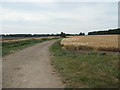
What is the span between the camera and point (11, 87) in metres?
5.35

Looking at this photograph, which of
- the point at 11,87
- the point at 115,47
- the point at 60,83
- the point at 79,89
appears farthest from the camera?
the point at 115,47

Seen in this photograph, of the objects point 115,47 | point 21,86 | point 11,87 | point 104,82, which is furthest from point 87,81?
point 115,47

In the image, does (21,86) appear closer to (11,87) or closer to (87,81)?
(11,87)

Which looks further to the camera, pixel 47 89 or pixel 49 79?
pixel 49 79

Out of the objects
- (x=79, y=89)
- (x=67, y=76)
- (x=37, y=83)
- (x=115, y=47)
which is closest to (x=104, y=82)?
(x=79, y=89)

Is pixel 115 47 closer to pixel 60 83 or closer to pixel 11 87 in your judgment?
pixel 60 83

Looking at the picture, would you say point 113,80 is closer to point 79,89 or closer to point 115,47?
point 79,89

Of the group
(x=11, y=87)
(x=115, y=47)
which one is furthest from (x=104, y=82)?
(x=115, y=47)

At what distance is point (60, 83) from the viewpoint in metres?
5.70

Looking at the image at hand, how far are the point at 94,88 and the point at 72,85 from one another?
0.81 m

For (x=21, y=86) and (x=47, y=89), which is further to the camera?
(x=21, y=86)

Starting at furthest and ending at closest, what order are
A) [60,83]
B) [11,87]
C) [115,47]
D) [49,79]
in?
[115,47] < [49,79] < [60,83] < [11,87]

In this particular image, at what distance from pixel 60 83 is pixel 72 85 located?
56cm

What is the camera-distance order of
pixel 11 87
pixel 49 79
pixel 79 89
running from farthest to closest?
pixel 49 79 → pixel 11 87 → pixel 79 89
